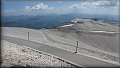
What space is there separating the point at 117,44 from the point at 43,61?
18.8m

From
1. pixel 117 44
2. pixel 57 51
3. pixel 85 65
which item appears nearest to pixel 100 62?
pixel 85 65

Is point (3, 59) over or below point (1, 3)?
below

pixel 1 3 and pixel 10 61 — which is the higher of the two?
pixel 1 3

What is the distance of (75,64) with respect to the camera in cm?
1627

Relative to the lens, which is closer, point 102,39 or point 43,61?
point 43,61

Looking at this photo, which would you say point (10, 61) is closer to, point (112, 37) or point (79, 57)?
point (79, 57)

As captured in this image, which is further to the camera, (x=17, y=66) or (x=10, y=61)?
(x=10, y=61)

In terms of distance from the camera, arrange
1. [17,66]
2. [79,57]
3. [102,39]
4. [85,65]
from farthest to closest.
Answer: [102,39] → [79,57] → [85,65] → [17,66]

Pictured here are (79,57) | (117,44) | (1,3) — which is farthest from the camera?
(117,44)

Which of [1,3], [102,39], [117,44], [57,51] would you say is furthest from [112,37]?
[1,3]

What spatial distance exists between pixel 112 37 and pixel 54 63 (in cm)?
2356

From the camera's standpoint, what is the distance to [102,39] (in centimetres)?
3706

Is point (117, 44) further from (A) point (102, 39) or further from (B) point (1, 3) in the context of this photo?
(B) point (1, 3)

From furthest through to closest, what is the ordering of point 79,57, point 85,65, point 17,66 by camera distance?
point 79,57 < point 85,65 < point 17,66
